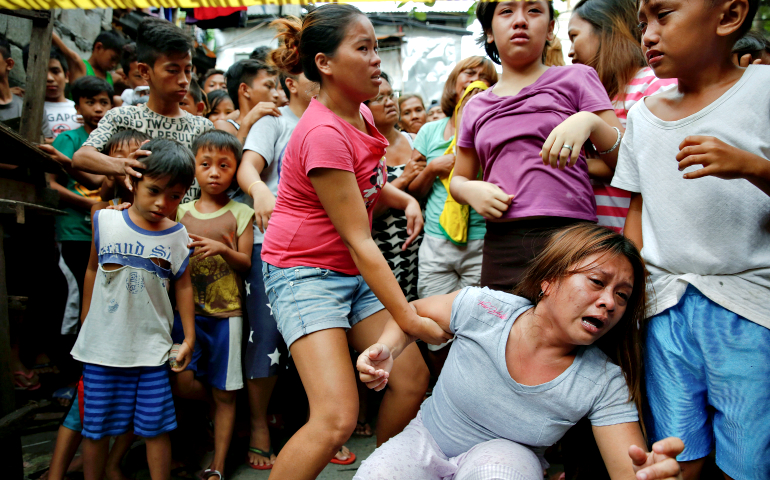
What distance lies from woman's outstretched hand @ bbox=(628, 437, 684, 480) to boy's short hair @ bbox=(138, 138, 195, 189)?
201 centimetres

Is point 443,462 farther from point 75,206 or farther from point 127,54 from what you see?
point 127,54

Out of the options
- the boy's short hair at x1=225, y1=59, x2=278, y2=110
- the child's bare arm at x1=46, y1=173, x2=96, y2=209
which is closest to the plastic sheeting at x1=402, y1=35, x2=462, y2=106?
the boy's short hair at x1=225, y1=59, x2=278, y2=110

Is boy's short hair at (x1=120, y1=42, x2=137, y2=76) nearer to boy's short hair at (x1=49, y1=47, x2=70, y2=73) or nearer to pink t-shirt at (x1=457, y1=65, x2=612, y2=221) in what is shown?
boy's short hair at (x1=49, y1=47, x2=70, y2=73)

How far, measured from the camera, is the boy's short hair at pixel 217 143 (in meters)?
2.70

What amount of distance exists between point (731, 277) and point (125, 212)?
92.1 inches

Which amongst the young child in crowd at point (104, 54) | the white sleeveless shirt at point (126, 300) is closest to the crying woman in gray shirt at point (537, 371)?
the white sleeveless shirt at point (126, 300)

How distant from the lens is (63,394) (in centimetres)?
318

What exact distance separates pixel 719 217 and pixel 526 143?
2.32 feet

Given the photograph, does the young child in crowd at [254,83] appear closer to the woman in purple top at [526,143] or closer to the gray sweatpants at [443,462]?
the woman in purple top at [526,143]

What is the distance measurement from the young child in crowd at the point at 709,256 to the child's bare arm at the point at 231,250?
1826 millimetres

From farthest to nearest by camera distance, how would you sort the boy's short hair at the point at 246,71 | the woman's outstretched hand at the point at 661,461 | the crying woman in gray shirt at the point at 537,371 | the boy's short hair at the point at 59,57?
the boy's short hair at the point at 59,57, the boy's short hair at the point at 246,71, the crying woman in gray shirt at the point at 537,371, the woman's outstretched hand at the point at 661,461

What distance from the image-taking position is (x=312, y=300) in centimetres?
182

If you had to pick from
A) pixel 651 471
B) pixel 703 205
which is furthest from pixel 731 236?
pixel 651 471

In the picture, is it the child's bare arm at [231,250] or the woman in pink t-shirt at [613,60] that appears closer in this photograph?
the woman in pink t-shirt at [613,60]
